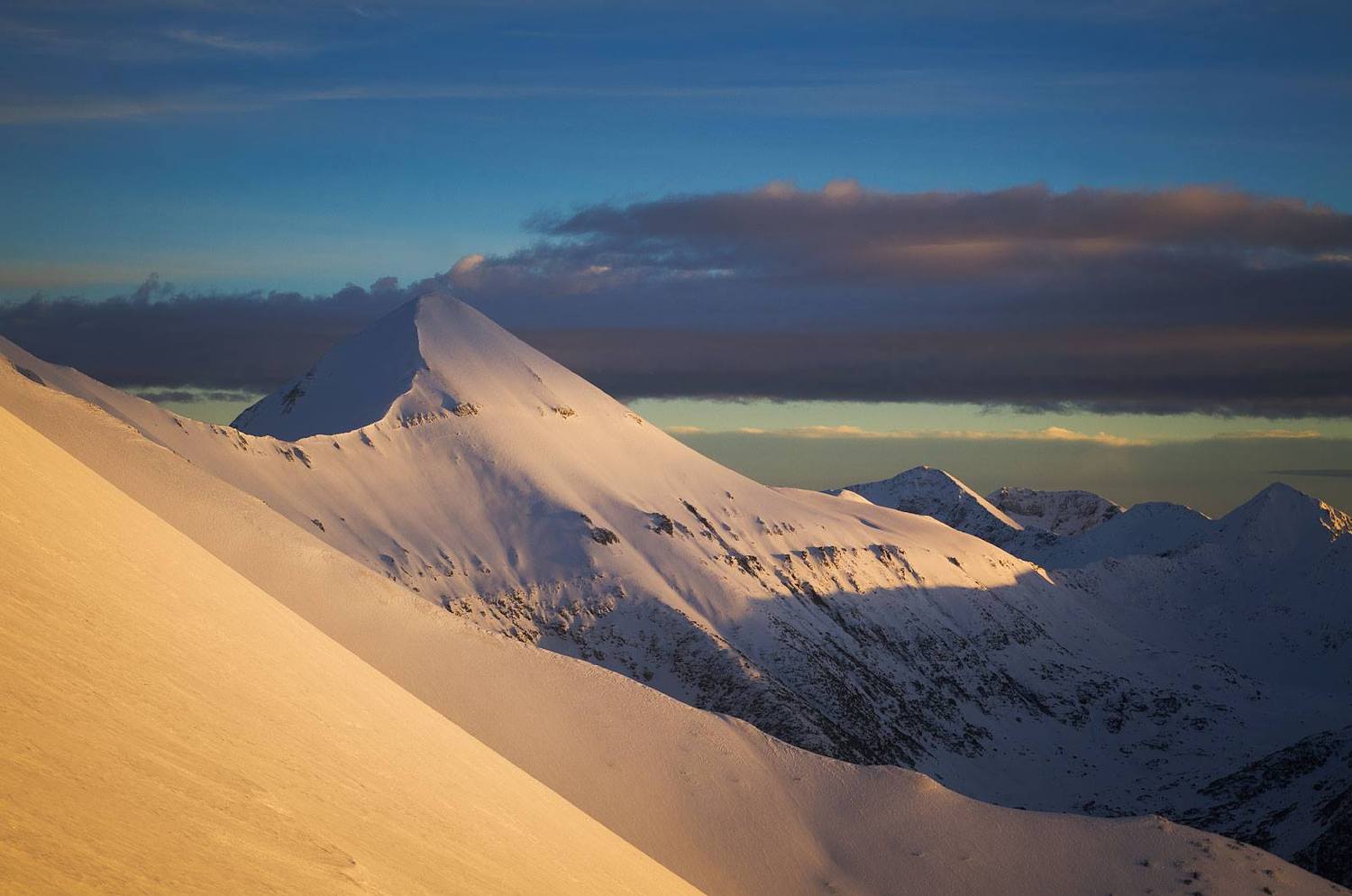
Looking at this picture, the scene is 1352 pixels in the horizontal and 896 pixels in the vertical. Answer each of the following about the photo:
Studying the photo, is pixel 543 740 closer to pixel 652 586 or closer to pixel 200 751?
pixel 200 751

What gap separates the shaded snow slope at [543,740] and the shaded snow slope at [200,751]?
20cm

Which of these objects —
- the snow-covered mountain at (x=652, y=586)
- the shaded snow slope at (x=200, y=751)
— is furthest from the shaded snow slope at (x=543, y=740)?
the snow-covered mountain at (x=652, y=586)

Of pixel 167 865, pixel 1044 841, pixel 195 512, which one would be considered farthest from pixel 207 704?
pixel 1044 841

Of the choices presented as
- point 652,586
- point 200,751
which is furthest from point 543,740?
point 652,586

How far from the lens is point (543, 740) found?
62188mm

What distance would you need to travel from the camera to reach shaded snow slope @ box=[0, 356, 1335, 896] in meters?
28.7

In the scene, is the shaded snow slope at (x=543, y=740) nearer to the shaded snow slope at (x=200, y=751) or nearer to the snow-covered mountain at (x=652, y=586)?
the shaded snow slope at (x=200, y=751)

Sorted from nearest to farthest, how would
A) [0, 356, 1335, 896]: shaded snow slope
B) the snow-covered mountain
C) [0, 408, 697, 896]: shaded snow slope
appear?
[0, 408, 697, 896]: shaded snow slope, [0, 356, 1335, 896]: shaded snow slope, the snow-covered mountain

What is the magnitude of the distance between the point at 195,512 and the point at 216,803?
45.3m

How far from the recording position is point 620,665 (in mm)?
147000

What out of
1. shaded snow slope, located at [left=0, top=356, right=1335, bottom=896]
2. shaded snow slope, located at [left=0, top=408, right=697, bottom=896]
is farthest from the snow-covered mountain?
shaded snow slope, located at [left=0, top=408, right=697, bottom=896]

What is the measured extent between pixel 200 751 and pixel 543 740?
1720 inches

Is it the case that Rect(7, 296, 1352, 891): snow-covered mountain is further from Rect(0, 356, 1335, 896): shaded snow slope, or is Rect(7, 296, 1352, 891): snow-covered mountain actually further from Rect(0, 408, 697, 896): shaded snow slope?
Rect(0, 408, 697, 896): shaded snow slope

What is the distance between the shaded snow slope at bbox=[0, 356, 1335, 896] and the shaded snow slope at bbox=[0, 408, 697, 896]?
0.67ft
